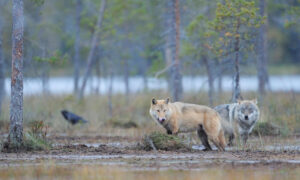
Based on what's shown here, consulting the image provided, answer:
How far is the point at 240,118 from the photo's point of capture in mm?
12672

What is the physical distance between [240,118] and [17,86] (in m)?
5.50

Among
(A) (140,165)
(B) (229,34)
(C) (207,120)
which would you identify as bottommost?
(A) (140,165)

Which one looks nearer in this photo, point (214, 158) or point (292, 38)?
point (214, 158)

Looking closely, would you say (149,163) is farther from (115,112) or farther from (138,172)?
(115,112)

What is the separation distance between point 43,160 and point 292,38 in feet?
139

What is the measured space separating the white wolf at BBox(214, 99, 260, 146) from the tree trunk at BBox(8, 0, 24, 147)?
526cm

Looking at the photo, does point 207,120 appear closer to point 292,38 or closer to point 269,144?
point 269,144

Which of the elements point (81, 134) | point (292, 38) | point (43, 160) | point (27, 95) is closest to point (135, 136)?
point (81, 134)

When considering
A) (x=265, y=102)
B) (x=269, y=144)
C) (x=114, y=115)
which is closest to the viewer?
(x=269, y=144)

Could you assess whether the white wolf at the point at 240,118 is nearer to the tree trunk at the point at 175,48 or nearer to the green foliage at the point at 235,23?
the green foliage at the point at 235,23

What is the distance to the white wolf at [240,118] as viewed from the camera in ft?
41.3

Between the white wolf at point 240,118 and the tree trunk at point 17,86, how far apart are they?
5.26 metres

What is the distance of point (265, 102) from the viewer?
18.0 metres

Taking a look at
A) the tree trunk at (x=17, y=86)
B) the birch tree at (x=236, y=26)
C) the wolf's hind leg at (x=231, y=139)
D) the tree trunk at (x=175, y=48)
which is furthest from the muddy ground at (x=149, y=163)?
the tree trunk at (x=175, y=48)
